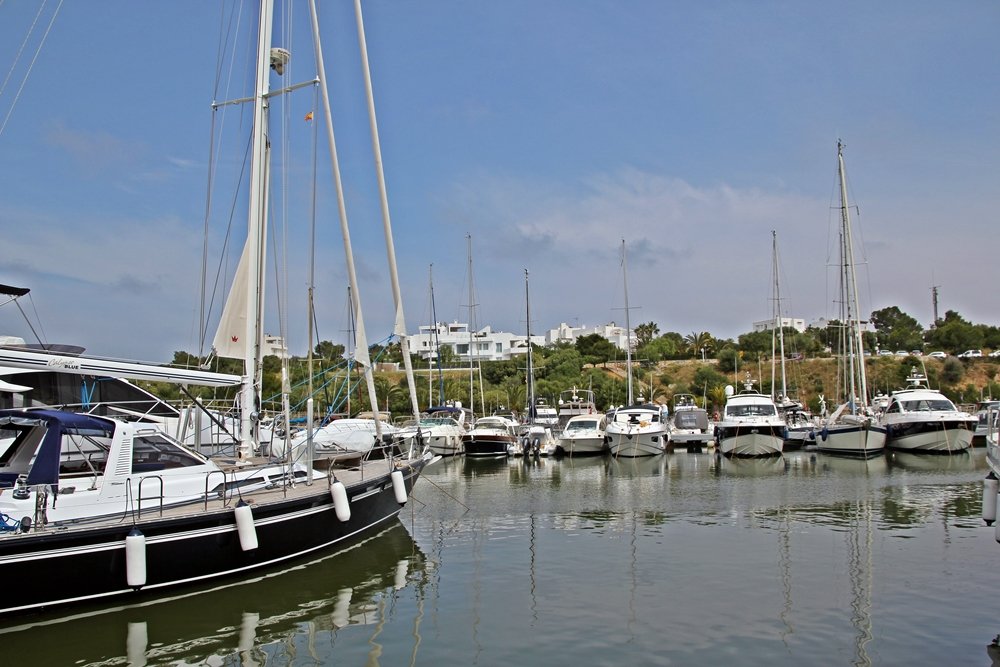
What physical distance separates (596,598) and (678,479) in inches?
769

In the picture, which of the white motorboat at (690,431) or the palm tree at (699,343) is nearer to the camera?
the white motorboat at (690,431)

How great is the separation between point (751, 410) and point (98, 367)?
38268 millimetres

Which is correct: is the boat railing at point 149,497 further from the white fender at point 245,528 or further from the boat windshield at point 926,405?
the boat windshield at point 926,405

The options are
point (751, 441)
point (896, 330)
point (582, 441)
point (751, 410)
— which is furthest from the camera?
point (896, 330)

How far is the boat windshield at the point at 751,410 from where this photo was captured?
45.9m

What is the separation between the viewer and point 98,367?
14258 mm

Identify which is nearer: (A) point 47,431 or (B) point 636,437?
(A) point 47,431

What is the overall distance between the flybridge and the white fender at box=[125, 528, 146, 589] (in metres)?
3.17

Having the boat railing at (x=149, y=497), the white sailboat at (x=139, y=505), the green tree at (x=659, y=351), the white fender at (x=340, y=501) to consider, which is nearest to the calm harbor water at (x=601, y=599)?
the white sailboat at (x=139, y=505)

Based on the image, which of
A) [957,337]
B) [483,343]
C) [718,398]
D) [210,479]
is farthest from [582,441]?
[483,343]

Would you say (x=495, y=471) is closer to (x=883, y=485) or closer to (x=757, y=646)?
(x=883, y=485)

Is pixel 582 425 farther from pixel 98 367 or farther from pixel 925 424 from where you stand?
pixel 98 367

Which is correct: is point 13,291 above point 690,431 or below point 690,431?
above

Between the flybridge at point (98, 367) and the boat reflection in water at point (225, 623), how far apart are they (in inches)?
155
